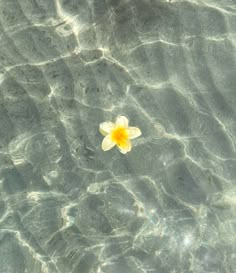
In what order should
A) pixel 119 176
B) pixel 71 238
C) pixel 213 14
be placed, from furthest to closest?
pixel 213 14 → pixel 119 176 → pixel 71 238

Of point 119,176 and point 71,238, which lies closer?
point 71,238

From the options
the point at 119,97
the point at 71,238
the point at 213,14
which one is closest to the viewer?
the point at 71,238

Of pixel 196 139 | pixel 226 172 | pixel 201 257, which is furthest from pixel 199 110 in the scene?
pixel 201 257

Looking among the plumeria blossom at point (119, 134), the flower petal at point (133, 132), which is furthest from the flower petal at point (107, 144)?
the flower petal at point (133, 132)

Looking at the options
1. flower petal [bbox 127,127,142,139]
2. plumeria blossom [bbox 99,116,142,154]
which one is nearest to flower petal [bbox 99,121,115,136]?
plumeria blossom [bbox 99,116,142,154]

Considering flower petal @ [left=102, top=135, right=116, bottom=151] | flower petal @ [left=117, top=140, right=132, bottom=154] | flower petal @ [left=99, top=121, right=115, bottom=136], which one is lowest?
flower petal @ [left=117, top=140, right=132, bottom=154]

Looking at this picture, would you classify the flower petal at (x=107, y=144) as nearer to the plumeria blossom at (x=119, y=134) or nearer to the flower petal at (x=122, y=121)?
the plumeria blossom at (x=119, y=134)

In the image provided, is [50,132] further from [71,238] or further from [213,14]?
[213,14]

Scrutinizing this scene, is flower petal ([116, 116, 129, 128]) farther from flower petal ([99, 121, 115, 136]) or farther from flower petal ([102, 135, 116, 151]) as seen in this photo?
flower petal ([102, 135, 116, 151])
